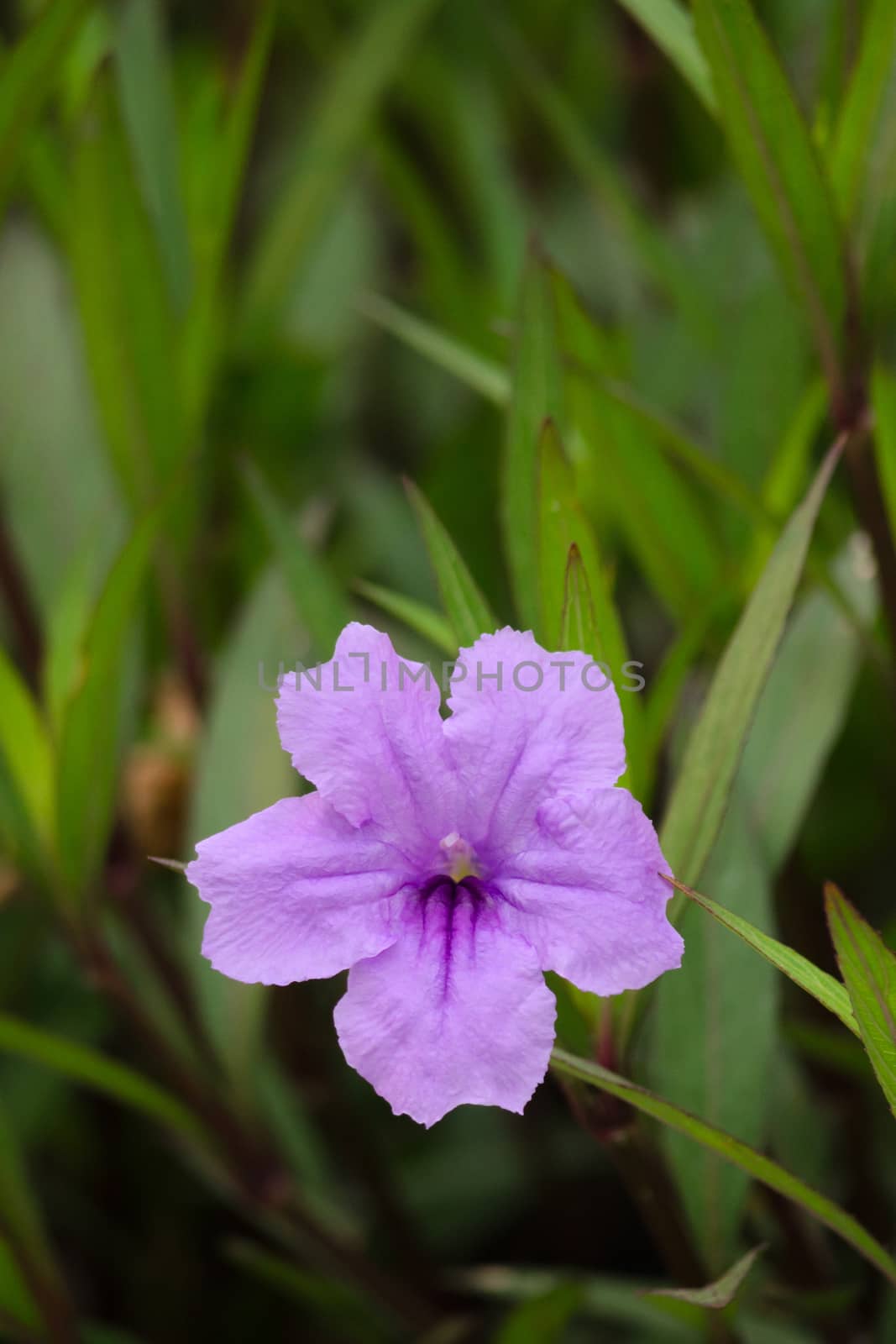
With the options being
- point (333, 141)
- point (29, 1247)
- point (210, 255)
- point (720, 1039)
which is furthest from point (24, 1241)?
point (333, 141)

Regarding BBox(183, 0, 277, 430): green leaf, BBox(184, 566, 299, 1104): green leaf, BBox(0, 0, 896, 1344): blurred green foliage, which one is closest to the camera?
BBox(0, 0, 896, 1344): blurred green foliage

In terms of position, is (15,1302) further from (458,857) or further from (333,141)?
(333,141)

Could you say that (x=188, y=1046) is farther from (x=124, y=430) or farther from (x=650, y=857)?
(x=650, y=857)

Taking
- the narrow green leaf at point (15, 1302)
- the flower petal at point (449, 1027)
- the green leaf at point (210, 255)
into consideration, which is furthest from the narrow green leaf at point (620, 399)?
the narrow green leaf at point (15, 1302)

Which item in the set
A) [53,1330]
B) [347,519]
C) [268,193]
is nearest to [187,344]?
[347,519]

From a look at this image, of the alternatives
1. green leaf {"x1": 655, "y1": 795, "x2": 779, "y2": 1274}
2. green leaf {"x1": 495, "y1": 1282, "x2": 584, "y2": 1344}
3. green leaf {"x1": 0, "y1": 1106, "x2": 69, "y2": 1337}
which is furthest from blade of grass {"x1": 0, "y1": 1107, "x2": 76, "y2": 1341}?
green leaf {"x1": 655, "y1": 795, "x2": 779, "y2": 1274}

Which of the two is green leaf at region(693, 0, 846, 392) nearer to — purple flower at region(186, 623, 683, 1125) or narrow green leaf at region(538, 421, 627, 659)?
narrow green leaf at region(538, 421, 627, 659)
